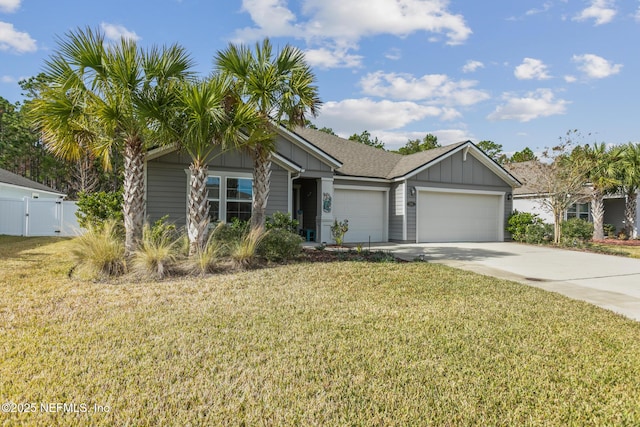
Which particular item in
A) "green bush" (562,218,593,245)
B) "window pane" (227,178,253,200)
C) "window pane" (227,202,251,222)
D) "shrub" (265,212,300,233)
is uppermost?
"window pane" (227,178,253,200)

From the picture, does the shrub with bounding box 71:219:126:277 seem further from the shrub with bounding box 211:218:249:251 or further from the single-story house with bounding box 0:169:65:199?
the single-story house with bounding box 0:169:65:199

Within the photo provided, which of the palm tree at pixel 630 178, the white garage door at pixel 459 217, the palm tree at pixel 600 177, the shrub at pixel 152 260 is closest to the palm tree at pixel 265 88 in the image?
the shrub at pixel 152 260

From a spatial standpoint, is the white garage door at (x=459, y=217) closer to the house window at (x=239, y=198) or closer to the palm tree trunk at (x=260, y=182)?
the house window at (x=239, y=198)

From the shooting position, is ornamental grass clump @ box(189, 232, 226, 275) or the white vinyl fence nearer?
ornamental grass clump @ box(189, 232, 226, 275)

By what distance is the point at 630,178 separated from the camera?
61.7 feet

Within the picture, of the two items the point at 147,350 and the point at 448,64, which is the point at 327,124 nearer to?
the point at 448,64

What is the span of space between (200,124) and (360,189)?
31.3ft

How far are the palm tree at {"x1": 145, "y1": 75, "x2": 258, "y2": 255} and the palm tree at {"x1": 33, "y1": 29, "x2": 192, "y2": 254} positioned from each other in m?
0.55

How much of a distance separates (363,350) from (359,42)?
14543 mm

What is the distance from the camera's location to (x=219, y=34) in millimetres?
10312

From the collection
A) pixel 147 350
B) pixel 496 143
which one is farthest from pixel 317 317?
pixel 496 143

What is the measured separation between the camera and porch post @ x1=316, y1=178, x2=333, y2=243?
47.4ft

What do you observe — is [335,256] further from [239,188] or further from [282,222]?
[239,188]

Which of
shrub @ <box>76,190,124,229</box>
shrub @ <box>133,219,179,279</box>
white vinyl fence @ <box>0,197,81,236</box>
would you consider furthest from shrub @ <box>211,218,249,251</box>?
white vinyl fence @ <box>0,197,81,236</box>
